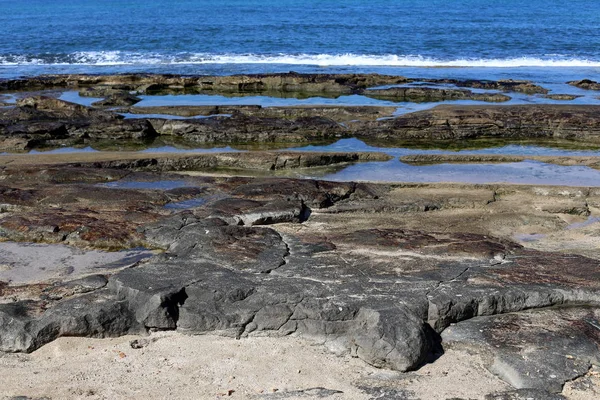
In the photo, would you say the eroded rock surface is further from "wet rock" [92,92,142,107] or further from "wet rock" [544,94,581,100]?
"wet rock" [544,94,581,100]

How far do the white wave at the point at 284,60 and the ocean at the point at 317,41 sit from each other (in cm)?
5

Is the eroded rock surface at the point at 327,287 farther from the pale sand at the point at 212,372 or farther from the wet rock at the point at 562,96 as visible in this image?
the wet rock at the point at 562,96

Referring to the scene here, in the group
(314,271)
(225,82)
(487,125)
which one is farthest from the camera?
(225,82)

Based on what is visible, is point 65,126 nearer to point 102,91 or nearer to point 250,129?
point 250,129

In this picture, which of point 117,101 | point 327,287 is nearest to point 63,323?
point 327,287

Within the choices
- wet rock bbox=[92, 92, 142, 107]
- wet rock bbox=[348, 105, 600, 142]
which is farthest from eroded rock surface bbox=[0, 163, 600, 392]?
wet rock bbox=[92, 92, 142, 107]

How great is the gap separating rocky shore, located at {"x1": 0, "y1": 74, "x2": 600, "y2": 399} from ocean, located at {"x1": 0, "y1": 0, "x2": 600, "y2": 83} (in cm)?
2014

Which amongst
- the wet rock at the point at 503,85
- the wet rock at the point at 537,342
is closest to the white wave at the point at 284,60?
the wet rock at the point at 503,85

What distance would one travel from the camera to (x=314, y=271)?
344 inches

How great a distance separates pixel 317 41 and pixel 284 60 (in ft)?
19.4

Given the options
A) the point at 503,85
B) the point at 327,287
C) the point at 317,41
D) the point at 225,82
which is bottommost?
the point at 317,41

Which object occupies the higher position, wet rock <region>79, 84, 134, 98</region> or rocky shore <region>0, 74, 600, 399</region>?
rocky shore <region>0, 74, 600, 399</region>

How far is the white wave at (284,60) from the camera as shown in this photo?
36.7 meters

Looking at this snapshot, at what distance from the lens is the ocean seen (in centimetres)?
3606
